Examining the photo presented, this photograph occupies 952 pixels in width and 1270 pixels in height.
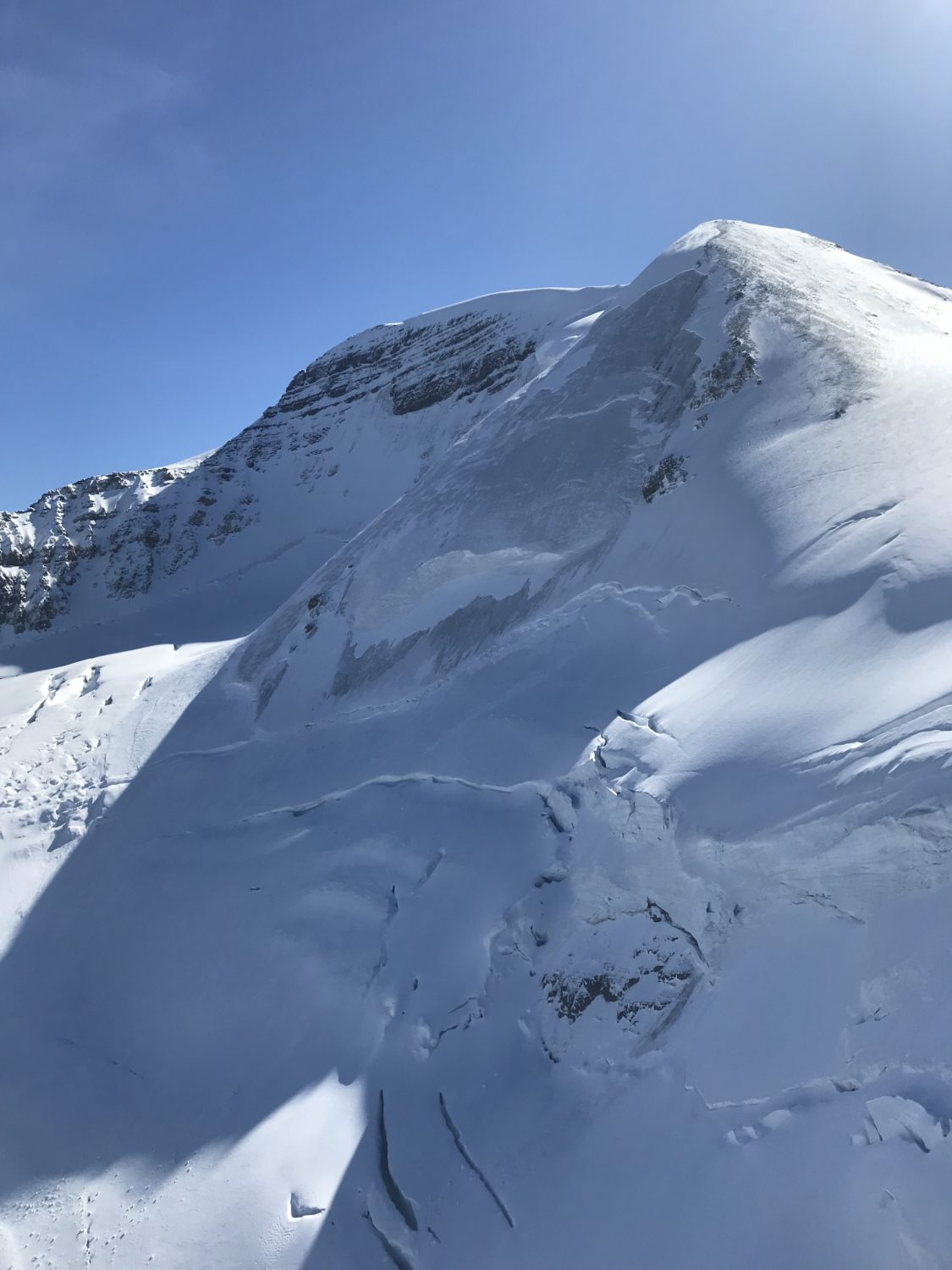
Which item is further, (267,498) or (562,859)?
(267,498)

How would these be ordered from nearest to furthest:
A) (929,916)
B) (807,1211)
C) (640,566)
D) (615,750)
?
(807,1211), (929,916), (615,750), (640,566)

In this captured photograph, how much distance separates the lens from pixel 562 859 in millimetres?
10258

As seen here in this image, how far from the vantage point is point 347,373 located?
5147cm

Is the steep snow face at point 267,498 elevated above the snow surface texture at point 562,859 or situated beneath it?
elevated above

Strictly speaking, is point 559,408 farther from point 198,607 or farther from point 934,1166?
point 198,607

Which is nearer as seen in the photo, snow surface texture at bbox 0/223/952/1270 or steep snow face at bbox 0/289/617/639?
snow surface texture at bbox 0/223/952/1270

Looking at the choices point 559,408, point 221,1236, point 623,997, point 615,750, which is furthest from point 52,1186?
point 559,408

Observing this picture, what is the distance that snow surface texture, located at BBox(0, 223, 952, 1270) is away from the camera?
7.07 m

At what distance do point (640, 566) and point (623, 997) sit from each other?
24.3ft

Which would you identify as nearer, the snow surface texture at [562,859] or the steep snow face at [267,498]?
the snow surface texture at [562,859]

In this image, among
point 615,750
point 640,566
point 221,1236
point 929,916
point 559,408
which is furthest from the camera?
point 559,408

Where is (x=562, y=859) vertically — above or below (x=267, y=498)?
below

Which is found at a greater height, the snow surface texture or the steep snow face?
the steep snow face

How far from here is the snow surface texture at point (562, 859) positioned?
23.2ft
